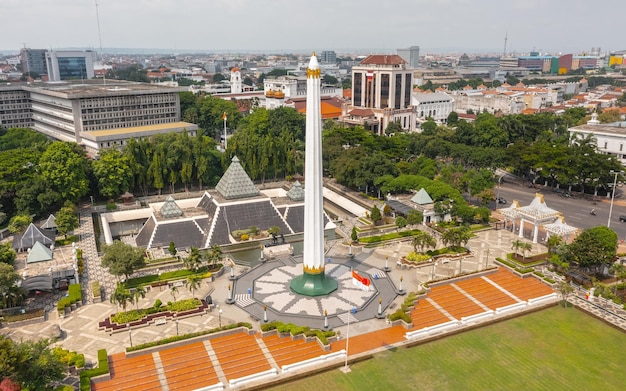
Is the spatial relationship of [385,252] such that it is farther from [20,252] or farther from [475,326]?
[20,252]

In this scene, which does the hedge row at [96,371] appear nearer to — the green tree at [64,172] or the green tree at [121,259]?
the green tree at [121,259]

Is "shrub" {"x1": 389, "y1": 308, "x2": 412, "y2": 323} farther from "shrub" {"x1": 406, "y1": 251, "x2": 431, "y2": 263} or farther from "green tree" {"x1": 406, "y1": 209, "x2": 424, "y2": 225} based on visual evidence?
"green tree" {"x1": 406, "y1": 209, "x2": 424, "y2": 225}

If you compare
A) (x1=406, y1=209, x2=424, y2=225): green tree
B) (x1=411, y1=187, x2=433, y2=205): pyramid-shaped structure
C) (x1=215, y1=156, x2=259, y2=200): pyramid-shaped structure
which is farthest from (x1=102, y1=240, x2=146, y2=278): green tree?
(x1=411, y1=187, x2=433, y2=205): pyramid-shaped structure

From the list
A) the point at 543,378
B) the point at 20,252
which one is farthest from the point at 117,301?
the point at 543,378

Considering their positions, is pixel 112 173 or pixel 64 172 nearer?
pixel 64 172

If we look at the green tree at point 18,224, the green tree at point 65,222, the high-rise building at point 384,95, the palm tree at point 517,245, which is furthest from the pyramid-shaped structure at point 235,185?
the high-rise building at point 384,95

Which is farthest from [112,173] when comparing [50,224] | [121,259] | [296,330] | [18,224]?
[296,330]

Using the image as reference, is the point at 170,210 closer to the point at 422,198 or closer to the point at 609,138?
the point at 422,198
